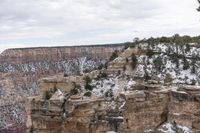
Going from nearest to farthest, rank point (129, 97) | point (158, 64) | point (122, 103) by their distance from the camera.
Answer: point (129, 97) → point (122, 103) → point (158, 64)

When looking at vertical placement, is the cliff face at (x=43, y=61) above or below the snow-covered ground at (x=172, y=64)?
below

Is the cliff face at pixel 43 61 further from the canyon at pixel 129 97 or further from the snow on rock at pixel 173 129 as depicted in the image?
the snow on rock at pixel 173 129

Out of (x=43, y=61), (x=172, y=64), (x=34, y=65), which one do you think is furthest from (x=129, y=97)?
(x=34, y=65)

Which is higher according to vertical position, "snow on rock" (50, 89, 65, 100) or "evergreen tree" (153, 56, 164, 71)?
"evergreen tree" (153, 56, 164, 71)

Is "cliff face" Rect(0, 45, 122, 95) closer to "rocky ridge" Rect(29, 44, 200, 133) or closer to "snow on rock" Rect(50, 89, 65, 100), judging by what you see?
"rocky ridge" Rect(29, 44, 200, 133)

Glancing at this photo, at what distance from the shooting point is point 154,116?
115 ft

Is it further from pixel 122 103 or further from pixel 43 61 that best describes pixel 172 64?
pixel 43 61

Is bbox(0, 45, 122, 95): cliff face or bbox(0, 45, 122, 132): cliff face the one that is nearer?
bbox(0, 45, 122, 132): cliff face

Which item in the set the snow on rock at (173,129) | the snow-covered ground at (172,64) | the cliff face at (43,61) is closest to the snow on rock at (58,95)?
the snow-covered ground at (172,64)

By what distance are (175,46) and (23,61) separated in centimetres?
7396

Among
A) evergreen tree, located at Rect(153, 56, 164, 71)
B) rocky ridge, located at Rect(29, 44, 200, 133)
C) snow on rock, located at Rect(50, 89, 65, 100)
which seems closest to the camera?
rocky ridge, located at Rect(29, 44, 200, 133)

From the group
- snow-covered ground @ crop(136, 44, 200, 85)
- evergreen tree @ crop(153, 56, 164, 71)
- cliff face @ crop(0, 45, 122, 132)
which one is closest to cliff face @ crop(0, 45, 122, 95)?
cliff face @ crop(0, 45, 122, 132)

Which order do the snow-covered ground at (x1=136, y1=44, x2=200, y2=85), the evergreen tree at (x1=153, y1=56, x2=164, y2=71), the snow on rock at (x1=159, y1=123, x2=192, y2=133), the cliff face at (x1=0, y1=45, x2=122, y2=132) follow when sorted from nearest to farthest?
1. the snow on rock at (x1=159, y1=123, x2=192, y2=133)
2. the snow-covered ground at (x1=136, y1=44, x2=200, y2=85)
3. the evergreen tree at (x1=153, y1=56, x2=164, y2=71)
4. the cliff face at (x1=0, y1=45, x2=122, y2=132)

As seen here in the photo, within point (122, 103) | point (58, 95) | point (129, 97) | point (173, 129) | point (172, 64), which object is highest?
point (172, 64)
